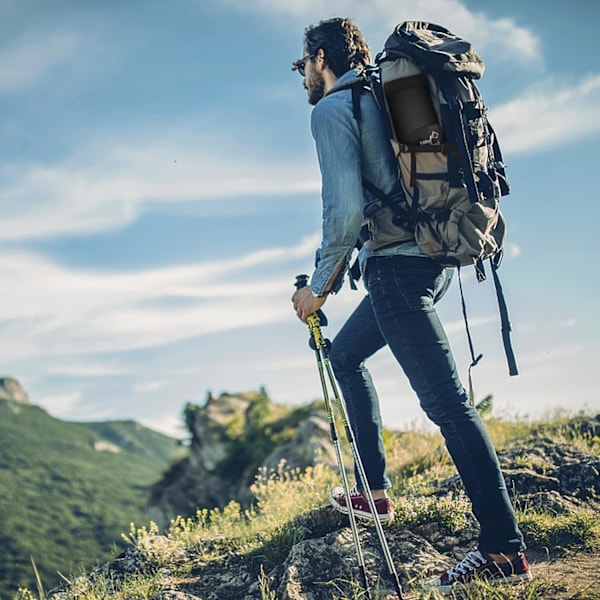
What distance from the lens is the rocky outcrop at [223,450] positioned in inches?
924

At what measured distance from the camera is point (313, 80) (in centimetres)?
439

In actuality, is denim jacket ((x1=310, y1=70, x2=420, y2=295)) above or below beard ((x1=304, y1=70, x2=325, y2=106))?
below

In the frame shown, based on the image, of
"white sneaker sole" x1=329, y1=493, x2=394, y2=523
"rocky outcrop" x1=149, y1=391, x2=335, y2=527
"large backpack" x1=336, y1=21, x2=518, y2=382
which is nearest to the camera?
"large backpack" x1=336, y1=21, x2=518, y2=382

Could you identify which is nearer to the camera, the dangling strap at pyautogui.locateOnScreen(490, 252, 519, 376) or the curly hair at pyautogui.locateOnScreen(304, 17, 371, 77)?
the dangling strap at pyautogui.locateOnScreen(490, 252, 519, 376)

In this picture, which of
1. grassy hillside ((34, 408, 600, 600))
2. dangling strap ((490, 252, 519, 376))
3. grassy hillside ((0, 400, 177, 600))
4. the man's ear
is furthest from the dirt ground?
grassy hillside ((0, 400, 177, 600))

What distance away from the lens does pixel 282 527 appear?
536 centimetres

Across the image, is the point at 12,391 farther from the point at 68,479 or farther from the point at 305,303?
the point at 305,303

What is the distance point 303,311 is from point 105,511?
42.3 meters

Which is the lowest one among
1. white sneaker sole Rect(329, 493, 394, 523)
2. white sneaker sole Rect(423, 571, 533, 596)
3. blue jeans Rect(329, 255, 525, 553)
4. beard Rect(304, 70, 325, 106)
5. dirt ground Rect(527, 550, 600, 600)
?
dirt ground Rect(527, 550, 600, 600)

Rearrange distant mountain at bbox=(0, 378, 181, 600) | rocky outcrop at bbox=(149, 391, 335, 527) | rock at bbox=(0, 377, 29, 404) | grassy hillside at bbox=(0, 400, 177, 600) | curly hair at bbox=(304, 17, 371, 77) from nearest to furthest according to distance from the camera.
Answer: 1. curly hair at bbox=(304, 17, 371, 77)
2. rocky outcrop at bbox=(149, 391, 335, 527)
3. distant mountain at bbox=(0, 378, 181, 600)
4. grassy hillside at bbox=(0, 400, 177, 600)
5. rock at bbox=(0, 377, 29, 404)

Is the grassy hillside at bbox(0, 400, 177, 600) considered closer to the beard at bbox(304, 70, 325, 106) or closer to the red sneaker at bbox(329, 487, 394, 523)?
the red sneaker at bbox(329, 487, 394, 523)

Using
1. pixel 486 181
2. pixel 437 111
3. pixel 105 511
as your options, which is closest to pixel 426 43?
pixel 437 111

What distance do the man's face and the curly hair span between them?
0.07m

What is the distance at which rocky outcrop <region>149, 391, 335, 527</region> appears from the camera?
23464mm
